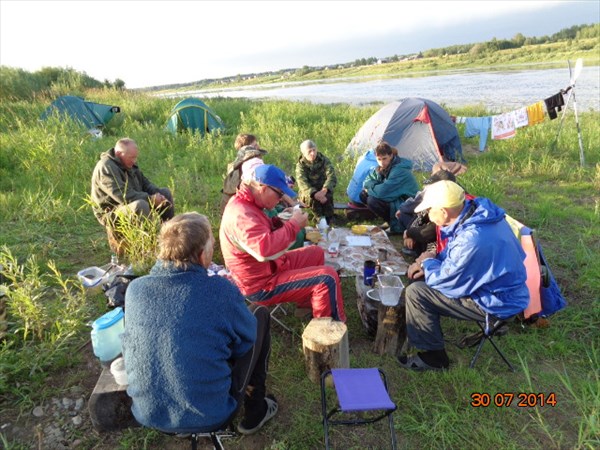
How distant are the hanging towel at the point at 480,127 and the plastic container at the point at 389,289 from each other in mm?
6885

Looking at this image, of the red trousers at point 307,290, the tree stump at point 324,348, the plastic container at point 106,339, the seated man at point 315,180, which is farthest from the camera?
the seated man at point 315,180

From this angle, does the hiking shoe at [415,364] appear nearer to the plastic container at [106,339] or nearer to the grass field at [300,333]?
the grass field at [300,333]

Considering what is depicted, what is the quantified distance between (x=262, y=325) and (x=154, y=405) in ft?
2.47

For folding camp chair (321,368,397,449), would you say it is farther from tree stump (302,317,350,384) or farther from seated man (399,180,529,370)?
seated man (399,180,529,370)

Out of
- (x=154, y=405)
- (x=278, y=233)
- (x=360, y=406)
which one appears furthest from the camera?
(x=278, y=233)

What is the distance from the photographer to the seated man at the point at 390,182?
16.7 feet

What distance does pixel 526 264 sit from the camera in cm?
298

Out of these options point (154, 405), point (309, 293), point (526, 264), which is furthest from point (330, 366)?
point (526, 264)

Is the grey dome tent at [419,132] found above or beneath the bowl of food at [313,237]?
above

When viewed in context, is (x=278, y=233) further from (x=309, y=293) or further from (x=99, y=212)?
(x=99, y=212)

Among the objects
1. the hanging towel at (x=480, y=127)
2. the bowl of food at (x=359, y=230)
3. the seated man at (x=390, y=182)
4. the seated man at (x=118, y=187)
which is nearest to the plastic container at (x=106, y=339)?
the seated man at (x=118, y=187)

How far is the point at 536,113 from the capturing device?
7484 mm

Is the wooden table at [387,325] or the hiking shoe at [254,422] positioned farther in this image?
the wooden table at [387,325]
